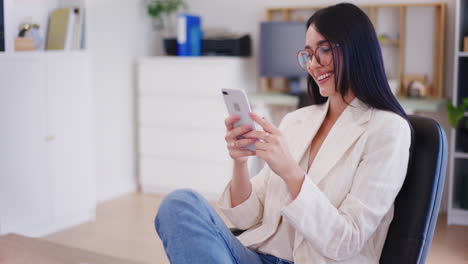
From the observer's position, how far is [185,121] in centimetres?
450

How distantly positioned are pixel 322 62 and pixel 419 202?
450 mm

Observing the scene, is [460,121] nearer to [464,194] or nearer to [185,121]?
[464,194]

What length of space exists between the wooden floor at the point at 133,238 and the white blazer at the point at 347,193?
4.83 feet

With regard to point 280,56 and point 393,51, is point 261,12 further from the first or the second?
point 393,51

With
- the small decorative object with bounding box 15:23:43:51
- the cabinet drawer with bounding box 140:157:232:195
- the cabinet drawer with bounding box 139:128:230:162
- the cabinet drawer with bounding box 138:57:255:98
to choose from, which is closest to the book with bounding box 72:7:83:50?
the small decorative object with bounding box 15:23:43:51

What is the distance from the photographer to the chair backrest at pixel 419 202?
5.05 feet

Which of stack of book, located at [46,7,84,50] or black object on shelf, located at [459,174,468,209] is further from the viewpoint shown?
black object on shelf, located at [459,174,468,209]

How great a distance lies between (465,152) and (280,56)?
4.62 feet

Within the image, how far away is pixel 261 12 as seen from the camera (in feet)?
15.2

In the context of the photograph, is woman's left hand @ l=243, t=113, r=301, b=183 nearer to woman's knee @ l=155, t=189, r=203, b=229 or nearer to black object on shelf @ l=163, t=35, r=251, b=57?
woman's knee @ l=155, t=189, r=203, b=229

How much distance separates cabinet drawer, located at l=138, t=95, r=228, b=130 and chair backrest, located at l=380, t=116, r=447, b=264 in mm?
2758

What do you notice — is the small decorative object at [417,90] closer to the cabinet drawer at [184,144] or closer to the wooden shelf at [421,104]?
the wooden shelf at [421,104]

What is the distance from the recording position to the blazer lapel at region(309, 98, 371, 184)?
162 cm

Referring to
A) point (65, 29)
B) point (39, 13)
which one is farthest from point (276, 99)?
point (39, 13)
